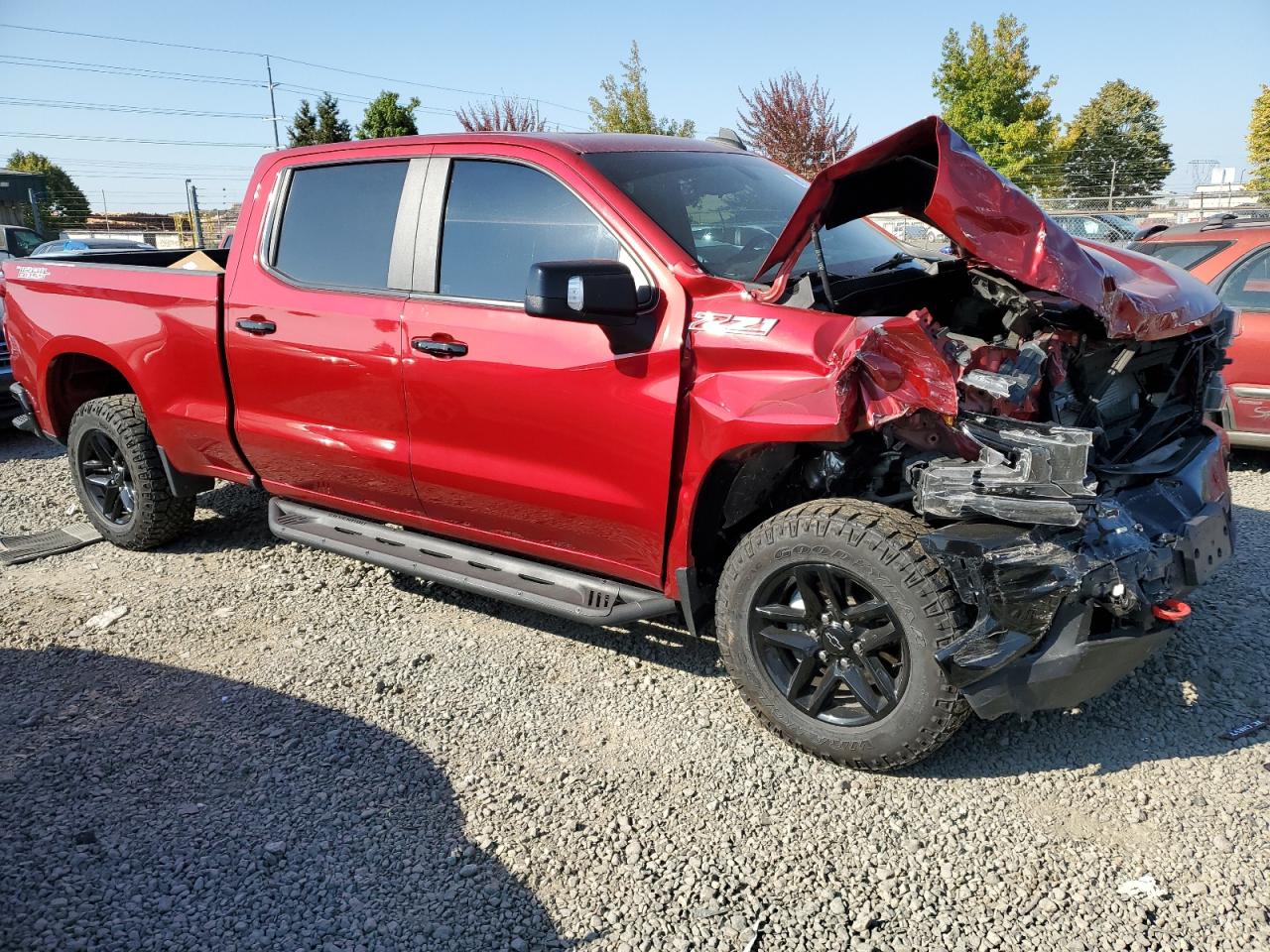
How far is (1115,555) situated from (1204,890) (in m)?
0.89

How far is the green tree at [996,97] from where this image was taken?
29.9m

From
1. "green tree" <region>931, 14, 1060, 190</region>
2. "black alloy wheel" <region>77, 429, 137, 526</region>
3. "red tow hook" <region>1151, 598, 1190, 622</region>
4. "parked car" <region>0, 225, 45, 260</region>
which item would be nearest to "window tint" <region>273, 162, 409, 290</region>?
"black alloy wheel" <region>77, 429, 137, 526</region>

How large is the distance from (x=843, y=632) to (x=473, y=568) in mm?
1521

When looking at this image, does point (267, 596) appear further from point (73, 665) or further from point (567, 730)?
point (567, 730)

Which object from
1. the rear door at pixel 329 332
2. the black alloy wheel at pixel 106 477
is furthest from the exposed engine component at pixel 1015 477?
the black alloy wheel at pixel 106 477

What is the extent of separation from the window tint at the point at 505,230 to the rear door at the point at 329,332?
0.22 metres

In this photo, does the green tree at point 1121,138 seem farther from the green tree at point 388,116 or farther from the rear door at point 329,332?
the rear door at point 329,332

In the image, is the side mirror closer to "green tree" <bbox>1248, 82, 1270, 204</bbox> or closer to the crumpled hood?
the crumpled hood

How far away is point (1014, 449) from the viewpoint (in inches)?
105

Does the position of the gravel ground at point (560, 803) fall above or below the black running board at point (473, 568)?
below

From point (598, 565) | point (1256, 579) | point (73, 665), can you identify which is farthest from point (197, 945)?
point (1256, 579)

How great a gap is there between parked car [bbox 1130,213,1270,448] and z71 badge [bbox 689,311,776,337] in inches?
158

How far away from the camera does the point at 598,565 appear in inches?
138

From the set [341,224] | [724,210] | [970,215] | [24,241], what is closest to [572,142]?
[724,210]
